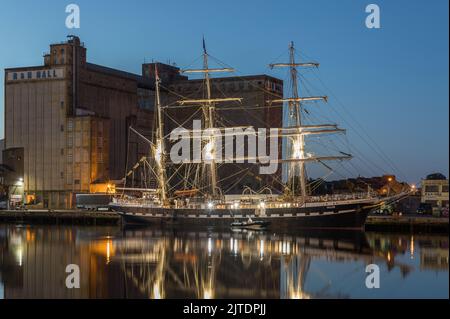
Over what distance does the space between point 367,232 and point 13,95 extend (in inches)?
2143

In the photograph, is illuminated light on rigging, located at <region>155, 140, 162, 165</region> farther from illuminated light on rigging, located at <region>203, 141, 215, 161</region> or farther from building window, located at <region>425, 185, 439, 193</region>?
building window, located at <region>425, 185, 439, 193</region>

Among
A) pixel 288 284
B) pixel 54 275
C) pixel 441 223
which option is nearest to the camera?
pixel 288 284

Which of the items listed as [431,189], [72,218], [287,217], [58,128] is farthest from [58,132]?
[431,189]

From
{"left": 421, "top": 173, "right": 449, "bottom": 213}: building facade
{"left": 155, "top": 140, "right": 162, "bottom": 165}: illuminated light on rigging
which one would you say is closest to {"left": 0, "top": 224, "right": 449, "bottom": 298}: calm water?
{"left": 155, "top": 140, "right": 162, "bottom": 165}: illuminated light on rigging

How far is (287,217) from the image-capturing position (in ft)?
241

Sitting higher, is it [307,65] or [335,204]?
[307,65]

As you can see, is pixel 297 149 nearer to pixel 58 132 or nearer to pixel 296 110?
pixel 296 110

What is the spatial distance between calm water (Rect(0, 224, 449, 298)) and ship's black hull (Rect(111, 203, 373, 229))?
5.90 m

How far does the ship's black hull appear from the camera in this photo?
236ft

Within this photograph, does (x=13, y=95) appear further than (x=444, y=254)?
Yes

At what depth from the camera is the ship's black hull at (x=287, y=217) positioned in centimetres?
7188
